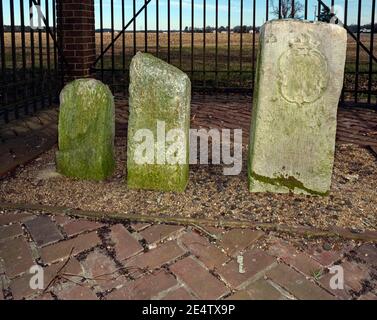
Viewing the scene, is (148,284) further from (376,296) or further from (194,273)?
(376,296)

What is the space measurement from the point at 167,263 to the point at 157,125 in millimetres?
1193

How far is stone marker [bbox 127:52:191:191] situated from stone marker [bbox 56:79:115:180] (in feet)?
1.08

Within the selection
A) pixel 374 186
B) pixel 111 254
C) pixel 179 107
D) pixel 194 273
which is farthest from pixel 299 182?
pixel 111 254

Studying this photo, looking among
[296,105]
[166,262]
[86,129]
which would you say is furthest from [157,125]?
[166,262]

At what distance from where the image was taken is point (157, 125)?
3.31 meters

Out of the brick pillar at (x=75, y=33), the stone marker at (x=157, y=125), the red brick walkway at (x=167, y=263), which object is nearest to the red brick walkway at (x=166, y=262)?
the red brick walkway at (x=167, y=263)

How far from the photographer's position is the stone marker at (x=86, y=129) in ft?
→ 11.8

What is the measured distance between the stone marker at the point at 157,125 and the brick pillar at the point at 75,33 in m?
3.78

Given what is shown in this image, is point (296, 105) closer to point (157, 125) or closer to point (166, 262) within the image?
point (157, 125)

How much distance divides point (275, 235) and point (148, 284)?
942 millimetres

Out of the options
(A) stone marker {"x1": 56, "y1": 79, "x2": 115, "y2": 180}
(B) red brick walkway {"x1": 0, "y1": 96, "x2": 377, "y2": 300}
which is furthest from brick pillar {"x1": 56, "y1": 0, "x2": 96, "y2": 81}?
(B) red brick walkway {"x1": 0, "y1": 96, "x2": 377, "y2": 300}

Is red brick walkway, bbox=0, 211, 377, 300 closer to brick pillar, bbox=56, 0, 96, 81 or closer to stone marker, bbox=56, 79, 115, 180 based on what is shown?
stone marker, bbox=56, 79, 115, 180

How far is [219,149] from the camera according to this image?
4668 mm

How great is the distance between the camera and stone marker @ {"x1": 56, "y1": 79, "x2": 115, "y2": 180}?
3582 mm
